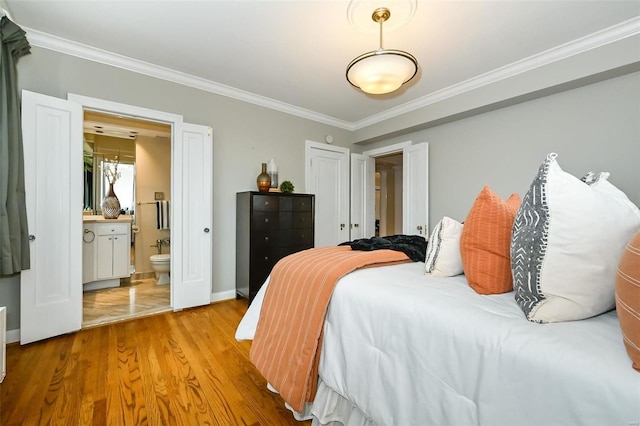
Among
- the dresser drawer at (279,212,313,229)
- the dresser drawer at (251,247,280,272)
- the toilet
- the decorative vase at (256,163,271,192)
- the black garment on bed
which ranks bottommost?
the toilet

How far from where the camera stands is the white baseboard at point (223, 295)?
11.1ft

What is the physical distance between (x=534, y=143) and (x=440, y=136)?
108cm

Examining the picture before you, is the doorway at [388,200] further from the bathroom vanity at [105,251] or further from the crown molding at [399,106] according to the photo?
the bathroom vanity at [105,251]

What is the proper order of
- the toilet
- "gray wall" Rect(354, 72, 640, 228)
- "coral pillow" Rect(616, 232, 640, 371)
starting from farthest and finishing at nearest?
1. the toilet
2. "gray wall" Rect(354, 72, 640, 228)
3. "coral pillow" Rect(616, 232, 640, 371)

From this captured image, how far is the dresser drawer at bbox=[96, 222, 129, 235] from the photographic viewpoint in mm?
3924

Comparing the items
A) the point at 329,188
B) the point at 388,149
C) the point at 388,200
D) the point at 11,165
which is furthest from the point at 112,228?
the point at 388,200

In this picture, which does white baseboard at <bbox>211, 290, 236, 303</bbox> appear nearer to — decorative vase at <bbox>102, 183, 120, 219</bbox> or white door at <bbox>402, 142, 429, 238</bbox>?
decorative vase at <bbox>102, 183, 120, 219</bbox>

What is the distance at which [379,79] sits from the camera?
6.74ft

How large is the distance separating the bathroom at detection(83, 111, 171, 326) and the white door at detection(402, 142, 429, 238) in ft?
11.4

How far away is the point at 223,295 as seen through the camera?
11.3ft

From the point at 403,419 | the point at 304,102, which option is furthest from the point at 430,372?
the point at 304,102

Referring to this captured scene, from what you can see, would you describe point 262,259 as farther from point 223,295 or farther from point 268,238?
point 223,295

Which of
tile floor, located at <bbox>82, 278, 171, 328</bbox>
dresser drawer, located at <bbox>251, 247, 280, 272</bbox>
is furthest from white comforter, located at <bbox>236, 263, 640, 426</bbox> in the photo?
tile floor, located at <bbox>82, 278, 171, 328</bbox>

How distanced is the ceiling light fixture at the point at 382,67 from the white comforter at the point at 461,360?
1.43 metres
